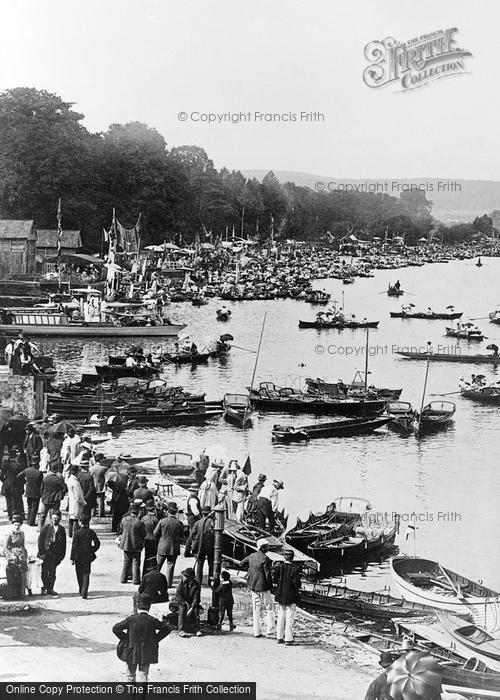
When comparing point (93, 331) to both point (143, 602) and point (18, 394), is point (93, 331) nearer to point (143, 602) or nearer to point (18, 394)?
point (18, 394)

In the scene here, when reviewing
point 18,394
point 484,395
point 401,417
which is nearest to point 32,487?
point 18,394

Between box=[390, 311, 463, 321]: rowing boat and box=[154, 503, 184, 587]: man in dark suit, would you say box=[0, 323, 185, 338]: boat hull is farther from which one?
box=[154, 503, 184, 587]: man in dark suit

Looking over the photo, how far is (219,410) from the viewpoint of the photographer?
78.2 feet

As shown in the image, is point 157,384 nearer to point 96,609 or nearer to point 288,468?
point 288,468

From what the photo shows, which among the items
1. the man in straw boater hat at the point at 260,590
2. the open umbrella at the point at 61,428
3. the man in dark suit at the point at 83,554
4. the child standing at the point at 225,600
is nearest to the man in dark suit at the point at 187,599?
the child standing at the point at 225,600

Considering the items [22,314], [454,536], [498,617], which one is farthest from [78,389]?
[498,617]

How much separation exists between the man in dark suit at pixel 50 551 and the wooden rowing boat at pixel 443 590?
5.56m

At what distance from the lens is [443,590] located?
14.2 metres

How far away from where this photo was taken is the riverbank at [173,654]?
8.53m

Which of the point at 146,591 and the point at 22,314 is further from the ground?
the point at 22,314

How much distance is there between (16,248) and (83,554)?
10.8 meters

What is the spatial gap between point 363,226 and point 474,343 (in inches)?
288

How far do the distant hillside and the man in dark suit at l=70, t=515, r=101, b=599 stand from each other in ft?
29.5

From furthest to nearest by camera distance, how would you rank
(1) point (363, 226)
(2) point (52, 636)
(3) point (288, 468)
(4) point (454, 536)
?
(1) point (363, 226)
(3) point (288, 468)
(4) point (454, 536)
(2) point (52, 636)
